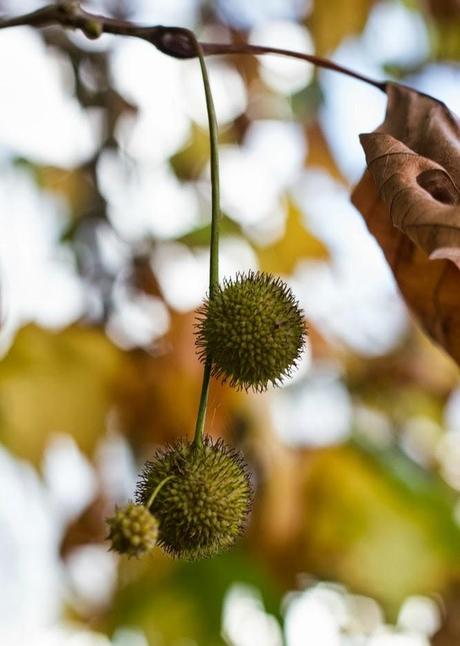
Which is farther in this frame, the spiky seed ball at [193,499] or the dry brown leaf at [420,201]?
the spiky seed ball at [193,499]

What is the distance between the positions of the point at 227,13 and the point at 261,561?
1.65m

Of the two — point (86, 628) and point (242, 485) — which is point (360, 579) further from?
point (242, 485)

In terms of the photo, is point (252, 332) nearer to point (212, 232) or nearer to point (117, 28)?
point (212, 232)

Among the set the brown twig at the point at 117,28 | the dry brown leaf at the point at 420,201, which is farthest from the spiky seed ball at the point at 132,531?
the brown twig at the point at 117,28

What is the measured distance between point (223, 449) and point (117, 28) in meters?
0.56

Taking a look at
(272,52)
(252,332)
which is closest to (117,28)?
(272,52)

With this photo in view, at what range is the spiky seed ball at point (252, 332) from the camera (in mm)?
1392

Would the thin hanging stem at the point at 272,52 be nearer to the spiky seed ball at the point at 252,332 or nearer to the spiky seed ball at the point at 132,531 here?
the spiky seed ball at the point at 252,332

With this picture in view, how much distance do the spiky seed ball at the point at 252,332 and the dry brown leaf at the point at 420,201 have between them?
19 centimetres

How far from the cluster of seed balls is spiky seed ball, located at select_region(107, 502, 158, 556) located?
154 millimetres

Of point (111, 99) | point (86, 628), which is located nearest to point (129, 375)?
point (111, 99)

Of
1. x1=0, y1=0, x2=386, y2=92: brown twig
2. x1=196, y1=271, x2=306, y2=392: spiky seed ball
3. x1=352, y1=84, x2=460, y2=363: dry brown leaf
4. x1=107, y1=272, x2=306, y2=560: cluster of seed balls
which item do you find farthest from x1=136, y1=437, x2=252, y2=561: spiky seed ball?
x1=0, y1=0, x2=386, y2=92: brown twig

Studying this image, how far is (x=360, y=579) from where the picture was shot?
2.70 meters

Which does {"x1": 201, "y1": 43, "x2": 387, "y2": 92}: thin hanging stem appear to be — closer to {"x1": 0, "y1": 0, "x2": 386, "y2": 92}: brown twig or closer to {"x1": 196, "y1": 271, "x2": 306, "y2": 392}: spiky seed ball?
{"x1": 0, "y1": 0, "x2": 386, "y2": 92}: brown twig
